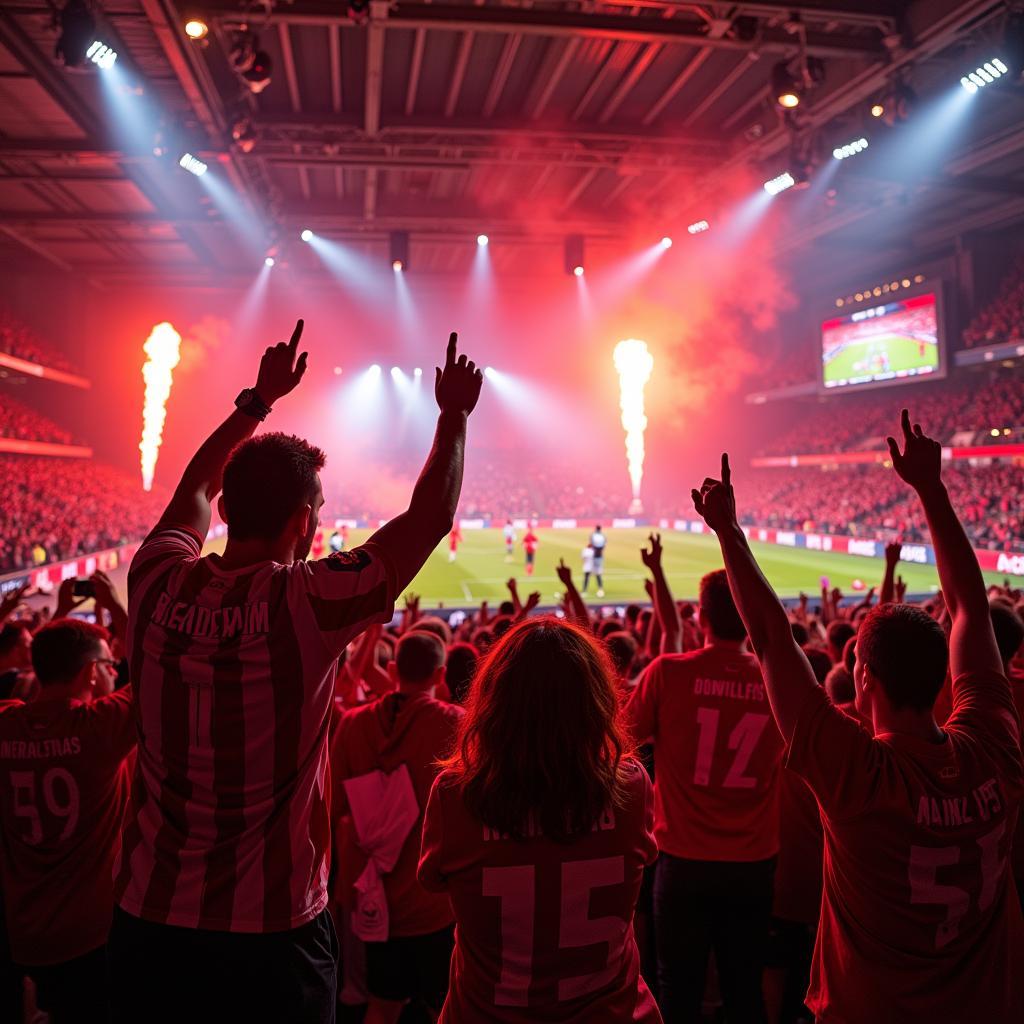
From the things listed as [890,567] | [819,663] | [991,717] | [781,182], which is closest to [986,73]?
[781,182]

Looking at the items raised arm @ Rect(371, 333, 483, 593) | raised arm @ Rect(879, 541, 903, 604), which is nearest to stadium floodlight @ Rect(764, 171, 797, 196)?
raised arm @ Rect(879, 541, 903, 604)

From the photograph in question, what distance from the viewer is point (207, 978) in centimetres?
208

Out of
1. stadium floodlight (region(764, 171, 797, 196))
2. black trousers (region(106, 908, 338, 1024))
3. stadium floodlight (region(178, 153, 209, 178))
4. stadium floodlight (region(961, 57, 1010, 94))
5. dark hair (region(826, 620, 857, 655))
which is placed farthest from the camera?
stadium floodlight (region(764, 171, 797, 196))

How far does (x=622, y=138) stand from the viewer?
18.8m

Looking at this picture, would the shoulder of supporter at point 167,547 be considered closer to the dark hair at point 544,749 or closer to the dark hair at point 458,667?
the dark hair at point 544,749

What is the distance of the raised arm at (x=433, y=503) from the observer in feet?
7.40

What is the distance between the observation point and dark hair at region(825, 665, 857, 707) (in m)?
4.71

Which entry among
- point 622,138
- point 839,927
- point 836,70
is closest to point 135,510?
point 622,138

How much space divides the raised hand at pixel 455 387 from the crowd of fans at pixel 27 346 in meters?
34.3

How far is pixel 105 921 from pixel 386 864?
1.28 m

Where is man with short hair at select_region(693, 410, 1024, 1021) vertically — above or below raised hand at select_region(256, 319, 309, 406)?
below

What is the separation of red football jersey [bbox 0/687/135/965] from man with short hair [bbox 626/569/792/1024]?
2.57m

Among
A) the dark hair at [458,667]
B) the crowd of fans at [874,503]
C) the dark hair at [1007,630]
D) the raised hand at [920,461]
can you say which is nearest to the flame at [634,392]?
the crowd of fans at [874,503]

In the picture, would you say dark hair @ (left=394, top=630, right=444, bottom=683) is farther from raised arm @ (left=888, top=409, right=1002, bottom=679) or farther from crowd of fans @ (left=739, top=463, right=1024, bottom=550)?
crowd of fans @ (left=739, top=463, right=1024, bottom=550)
